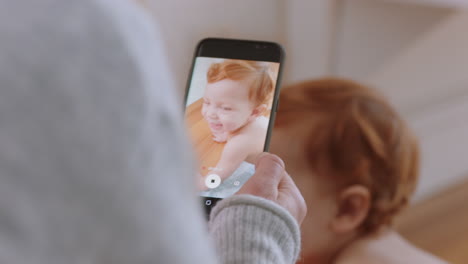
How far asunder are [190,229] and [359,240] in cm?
53

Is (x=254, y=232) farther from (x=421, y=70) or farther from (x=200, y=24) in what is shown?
(x=421, y=70)

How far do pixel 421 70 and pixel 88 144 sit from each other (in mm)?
886

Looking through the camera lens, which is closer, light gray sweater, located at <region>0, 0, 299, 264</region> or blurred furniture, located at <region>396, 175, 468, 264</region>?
light gray sweater, located at <region>0, 0, 299, 264</region>

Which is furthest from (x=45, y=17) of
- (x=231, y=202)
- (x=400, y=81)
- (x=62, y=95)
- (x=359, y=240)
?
(x=400, y=81)

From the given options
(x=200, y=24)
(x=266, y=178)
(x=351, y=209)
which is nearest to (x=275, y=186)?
(x=266, y=178)

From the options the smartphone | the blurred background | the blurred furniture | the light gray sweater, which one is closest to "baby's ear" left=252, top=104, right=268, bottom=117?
the smartphone

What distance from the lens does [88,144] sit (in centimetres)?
12

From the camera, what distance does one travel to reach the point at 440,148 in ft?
3.29

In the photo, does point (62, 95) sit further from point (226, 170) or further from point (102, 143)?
point (226, 170)

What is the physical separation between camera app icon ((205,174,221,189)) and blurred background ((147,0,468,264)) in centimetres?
40

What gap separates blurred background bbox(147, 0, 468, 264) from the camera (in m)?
0.81

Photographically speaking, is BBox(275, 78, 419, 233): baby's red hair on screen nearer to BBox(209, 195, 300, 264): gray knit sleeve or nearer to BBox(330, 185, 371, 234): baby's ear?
BBox(330, 185, 371, 234): baby's ear

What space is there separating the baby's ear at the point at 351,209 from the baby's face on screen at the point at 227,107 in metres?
0.22

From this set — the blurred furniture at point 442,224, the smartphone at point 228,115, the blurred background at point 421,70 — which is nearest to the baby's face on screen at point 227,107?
the smartphone at point 228,115
